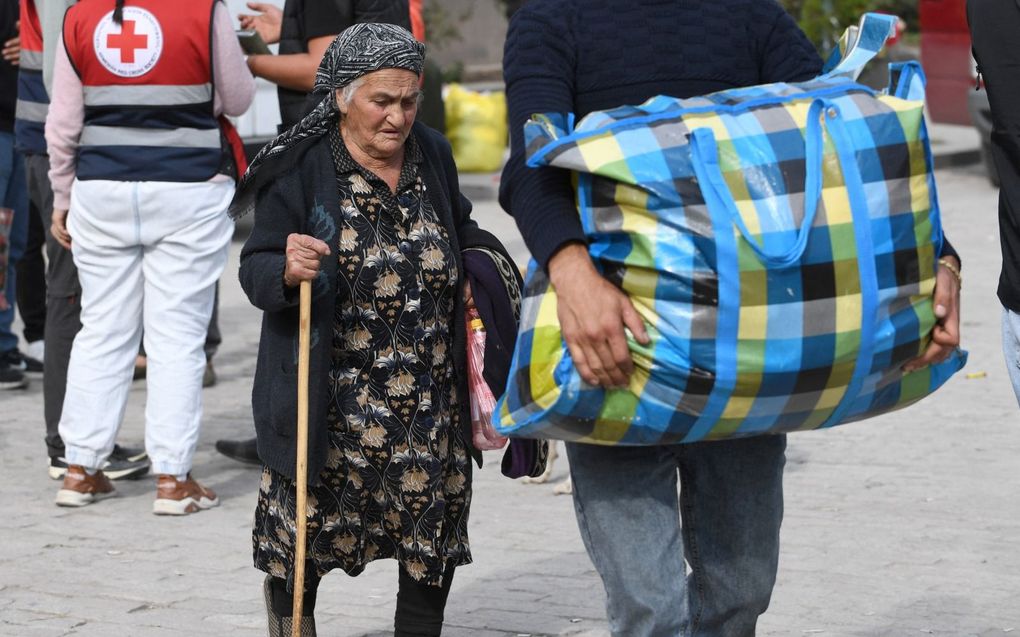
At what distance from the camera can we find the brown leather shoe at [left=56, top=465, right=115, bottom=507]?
6.45 m

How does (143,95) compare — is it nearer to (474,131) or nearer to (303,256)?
(303,256)

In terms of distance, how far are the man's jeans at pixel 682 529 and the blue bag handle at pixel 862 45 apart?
747mm

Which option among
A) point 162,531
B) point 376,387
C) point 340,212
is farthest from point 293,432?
point 162,531

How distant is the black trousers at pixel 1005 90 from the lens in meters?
3.41

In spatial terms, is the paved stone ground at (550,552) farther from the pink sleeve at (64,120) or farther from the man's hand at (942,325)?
the man's hand at (942,325)

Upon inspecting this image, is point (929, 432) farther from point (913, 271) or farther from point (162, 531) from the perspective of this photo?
point (913, 271)

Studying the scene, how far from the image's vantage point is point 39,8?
7117 millimetres

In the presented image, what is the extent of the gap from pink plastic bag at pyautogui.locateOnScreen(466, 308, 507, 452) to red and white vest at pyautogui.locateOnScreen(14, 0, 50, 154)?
12.5ft

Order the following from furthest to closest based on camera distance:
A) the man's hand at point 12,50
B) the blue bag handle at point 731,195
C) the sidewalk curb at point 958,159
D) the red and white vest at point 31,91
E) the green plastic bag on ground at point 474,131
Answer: the sidewalk curb at point 958,159, the green plastic bag on ground at point 474,131, the man's hand at point 12,50, the red and white vest at point 31,91, the blue bag handle at point 731,195

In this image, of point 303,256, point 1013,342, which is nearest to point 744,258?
point 1013,342

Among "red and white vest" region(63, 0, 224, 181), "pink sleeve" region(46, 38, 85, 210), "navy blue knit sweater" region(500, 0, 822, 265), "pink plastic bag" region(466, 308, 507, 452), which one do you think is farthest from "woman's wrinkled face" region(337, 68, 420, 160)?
"pink sleeve" region(46, 38, 85, 210)

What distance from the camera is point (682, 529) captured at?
11.7 feet

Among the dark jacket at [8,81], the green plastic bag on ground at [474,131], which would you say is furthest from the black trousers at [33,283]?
the green plastic bag on ground at [474,131]

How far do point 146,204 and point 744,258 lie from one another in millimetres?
3716
